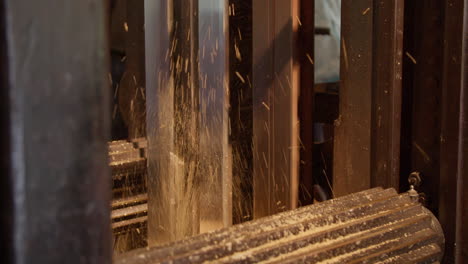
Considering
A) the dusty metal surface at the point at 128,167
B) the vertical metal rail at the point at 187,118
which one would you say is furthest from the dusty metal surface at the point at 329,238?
the dusty metal surface at the point at 128,167

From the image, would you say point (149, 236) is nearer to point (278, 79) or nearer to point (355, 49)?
point (278, 79)

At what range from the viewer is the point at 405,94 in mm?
1976

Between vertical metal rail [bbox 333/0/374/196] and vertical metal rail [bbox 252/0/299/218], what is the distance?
268 millimetres

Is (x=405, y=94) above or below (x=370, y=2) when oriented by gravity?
below

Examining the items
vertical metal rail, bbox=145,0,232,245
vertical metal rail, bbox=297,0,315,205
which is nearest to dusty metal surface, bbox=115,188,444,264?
vertical metal rail, bbox=297,0,315,205

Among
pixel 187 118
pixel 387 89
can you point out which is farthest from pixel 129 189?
pixel 387 89

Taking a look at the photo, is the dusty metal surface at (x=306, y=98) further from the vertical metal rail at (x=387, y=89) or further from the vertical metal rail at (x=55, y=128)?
the vertical metal rail at (x=55, y=128)

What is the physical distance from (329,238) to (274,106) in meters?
1.07

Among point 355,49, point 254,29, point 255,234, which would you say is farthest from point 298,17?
point 255,234

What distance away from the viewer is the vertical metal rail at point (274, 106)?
2234 mm

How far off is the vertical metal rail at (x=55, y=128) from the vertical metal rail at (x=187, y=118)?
146cm

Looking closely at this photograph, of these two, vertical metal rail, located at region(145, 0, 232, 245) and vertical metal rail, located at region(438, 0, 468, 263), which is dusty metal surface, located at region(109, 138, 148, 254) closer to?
vertical metal rail, located at region(145, 0, 232, 245)

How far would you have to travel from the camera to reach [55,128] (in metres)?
0.63

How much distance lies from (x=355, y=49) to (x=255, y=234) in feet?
3.23
